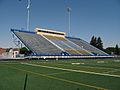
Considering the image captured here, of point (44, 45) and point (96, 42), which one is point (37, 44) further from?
point (96, 42)

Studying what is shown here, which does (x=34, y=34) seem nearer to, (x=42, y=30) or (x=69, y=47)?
(x=42, y=30)

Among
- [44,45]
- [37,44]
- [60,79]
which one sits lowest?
[60,79]

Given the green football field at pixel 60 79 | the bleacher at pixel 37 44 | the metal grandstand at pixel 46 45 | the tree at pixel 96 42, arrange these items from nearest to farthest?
the green football field at pixel 60 79, the metal grandstand at pixel 46 45, the bleacher at pixel 37 44, the tree at pixel 96 42

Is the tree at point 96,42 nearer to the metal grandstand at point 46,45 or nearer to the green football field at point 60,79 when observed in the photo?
the metal grandstand at point 46,45

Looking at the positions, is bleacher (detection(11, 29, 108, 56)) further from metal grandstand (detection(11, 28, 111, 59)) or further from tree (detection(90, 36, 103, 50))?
tree (detection(90, 36, 103, 50))

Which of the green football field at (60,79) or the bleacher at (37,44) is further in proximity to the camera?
the bleacher at (37,44)

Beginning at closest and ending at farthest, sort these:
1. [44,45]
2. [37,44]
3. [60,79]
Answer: [60,79] → [37,44] → [44,45]

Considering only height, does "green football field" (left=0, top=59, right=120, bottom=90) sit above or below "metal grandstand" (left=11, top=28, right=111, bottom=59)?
below

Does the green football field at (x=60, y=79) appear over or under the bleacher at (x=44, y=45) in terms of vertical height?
under

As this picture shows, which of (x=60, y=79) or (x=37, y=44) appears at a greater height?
(x=37, y=44)

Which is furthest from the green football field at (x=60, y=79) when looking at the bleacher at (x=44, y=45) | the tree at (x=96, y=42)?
the tree at (x=96, y=42)

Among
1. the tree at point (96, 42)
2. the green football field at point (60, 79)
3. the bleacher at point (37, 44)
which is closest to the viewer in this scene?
the green football field at point (60, 79)

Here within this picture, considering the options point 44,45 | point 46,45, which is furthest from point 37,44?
point 46,45

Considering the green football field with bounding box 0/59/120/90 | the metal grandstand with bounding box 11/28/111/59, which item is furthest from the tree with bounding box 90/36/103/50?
the green football field with bounding box 0/59/120/90
